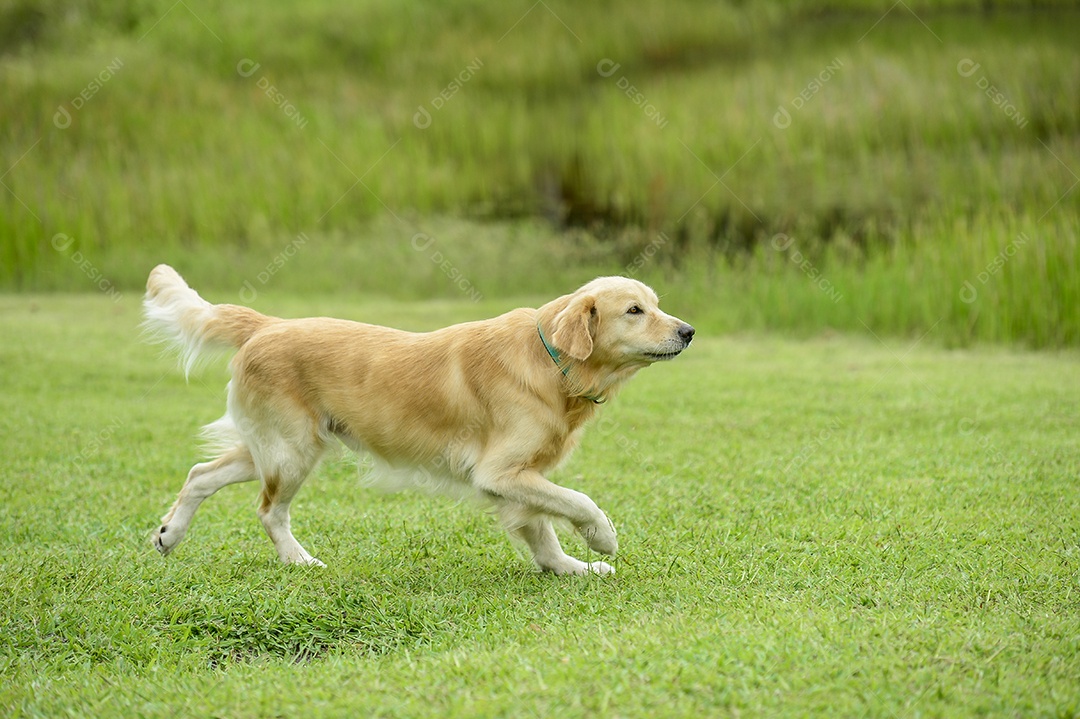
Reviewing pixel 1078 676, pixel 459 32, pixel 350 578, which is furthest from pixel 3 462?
pixel 459 32

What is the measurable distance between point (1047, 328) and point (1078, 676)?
9065 millimetres

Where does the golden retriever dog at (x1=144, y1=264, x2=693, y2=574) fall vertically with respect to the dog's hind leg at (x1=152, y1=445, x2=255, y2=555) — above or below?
above

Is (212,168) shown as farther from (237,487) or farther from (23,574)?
(23,574)

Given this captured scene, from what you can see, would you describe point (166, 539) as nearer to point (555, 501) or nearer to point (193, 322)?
point (193, 322)

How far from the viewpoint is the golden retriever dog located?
5.19 metres

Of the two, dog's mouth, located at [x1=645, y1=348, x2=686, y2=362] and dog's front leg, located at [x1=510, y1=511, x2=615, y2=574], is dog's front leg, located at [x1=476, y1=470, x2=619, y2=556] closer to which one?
dog's front leg, located at [x1=510, y1=511, x2=615, y2=574]

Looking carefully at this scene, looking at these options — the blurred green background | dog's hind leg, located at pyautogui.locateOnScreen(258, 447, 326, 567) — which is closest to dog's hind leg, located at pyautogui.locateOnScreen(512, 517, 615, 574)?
dog's hind leg, located at pyautogui.locateOnScreen(258, 447, 326, 567)

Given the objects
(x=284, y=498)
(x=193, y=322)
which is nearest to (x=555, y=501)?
(x=284, y=498)

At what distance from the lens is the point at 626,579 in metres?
5.10

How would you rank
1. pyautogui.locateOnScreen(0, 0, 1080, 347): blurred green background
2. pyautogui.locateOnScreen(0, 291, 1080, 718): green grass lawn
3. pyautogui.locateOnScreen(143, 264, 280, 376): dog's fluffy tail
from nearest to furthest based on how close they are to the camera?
pyautogui.locateOnScreen(0, 291, 1080, 718): green grass lawn
pyautogui.locateOnScreen(143, 264, 280, 376): dog's fluffy tail
pyautogui.locateOnScreen(0, 0, 1080, 347): blurred green background

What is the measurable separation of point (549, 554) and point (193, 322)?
7.57 feet

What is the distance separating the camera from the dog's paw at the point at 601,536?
16.6ft

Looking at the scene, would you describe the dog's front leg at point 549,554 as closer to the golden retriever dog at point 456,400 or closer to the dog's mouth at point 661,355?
the golden retriever dog at point 456,400

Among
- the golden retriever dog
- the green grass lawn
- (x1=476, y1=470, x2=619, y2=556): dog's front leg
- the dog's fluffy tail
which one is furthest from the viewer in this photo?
the dog's fluffy tail
